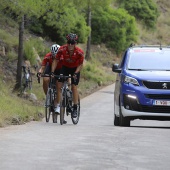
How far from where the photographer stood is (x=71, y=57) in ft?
54.2

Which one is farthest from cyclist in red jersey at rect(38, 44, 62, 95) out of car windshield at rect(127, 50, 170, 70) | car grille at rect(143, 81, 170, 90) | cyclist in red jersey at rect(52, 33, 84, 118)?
car grille at rect(143, 81, 170, 90)

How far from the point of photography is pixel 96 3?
3569 cm

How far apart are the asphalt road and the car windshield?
6.60 ft

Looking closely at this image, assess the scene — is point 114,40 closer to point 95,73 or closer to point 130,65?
point 95,73

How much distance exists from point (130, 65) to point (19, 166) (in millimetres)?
7638

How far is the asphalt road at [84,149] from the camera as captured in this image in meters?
9.41

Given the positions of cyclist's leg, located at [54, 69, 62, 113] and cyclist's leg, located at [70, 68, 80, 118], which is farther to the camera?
cyclist's leg, located at [54, 69, 62, 113]

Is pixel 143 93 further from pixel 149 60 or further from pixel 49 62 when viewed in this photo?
pixel 49 62

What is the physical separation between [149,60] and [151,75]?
3.08ft

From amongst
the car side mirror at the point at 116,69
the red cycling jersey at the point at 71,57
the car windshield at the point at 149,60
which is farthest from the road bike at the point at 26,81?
the car side mirror at the point at 116,69

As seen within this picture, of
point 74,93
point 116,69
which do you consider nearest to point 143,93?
point 116,69

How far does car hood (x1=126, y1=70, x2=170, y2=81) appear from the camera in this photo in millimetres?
15689

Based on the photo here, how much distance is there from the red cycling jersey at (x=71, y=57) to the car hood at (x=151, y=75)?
114 cm

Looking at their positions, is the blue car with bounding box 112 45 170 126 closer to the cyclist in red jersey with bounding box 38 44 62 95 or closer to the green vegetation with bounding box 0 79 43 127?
the cyclist in red jersey with bounding box 38 44 62 95
